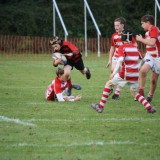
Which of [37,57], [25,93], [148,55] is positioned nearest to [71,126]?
[148,55]

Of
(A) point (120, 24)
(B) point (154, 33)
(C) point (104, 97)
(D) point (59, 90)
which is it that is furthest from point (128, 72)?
(A) point (120, 24)

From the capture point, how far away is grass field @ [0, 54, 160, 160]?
9.12 m

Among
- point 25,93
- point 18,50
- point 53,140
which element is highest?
point 53,140

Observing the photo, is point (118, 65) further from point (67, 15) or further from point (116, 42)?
point (67, 15)

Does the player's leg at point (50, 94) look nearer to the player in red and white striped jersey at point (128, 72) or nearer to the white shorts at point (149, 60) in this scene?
the white shorts at point (149, 60)

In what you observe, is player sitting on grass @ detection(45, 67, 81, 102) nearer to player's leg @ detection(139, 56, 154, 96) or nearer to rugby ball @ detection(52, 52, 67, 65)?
rugby ball @ detection(52, 52, 67, 65)

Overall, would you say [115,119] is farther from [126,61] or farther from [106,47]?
[106,47]

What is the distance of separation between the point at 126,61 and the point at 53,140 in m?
3.65

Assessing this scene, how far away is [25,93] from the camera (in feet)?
58.4

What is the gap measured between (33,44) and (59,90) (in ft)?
91.4

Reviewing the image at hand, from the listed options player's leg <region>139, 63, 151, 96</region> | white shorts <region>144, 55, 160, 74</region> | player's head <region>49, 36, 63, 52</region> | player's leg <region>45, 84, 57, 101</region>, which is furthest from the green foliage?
player's leg <region>45, 84, 57, 101</region>

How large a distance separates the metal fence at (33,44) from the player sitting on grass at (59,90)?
84.7 ft

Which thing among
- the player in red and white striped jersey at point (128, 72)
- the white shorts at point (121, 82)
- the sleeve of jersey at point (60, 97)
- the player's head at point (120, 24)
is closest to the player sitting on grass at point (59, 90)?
the sleeve of jersey at point (60, 97)

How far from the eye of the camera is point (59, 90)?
50.7ft
